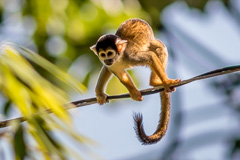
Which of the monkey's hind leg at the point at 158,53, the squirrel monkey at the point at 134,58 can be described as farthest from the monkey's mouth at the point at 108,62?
the monkey's hind leg at the point at 158,53

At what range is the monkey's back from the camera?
12.1 ft

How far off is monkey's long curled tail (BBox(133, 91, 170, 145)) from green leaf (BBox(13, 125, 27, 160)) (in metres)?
0.49

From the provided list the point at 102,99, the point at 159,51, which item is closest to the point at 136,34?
the point at 159,51

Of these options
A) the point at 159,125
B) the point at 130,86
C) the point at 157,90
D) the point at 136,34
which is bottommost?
the point at 157,90

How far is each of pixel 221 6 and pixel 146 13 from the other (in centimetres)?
57

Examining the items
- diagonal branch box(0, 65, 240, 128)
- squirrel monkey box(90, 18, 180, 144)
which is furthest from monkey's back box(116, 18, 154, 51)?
diagonal branch box(0, 65, 240, 128)

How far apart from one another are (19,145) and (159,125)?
0.86 m

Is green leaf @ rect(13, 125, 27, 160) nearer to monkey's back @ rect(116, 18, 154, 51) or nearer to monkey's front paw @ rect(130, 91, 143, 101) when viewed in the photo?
monkey's front paw @ rect(130, 91, 143, 101)

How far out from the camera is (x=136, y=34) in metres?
3.69

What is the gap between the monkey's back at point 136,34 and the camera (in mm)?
3680

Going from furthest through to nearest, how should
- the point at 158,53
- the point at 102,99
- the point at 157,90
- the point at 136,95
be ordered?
the point at 158,53 < the point at 102,99 < the point at 136,95 < the point at 157,90

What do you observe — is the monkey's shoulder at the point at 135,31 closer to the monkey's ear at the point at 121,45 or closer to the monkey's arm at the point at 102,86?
the monkey's ear at the point at 121,45

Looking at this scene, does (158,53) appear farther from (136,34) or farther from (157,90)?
(157,90)

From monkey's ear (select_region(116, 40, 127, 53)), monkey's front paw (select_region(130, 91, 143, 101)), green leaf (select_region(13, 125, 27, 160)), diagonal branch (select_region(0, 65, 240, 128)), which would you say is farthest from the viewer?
monkey's ear (select_region(116, 40, 127, 53))
